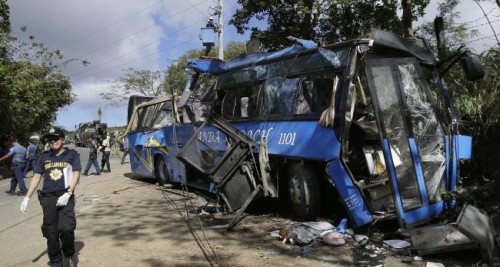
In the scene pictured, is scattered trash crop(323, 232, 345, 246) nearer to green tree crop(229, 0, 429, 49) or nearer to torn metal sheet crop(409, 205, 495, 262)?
torn metal sheet crop(409, 205, 495, 262)

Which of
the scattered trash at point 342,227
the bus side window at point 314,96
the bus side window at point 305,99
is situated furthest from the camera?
the bus side window at point 305,99

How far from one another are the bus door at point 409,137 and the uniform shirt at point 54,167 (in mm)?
3712

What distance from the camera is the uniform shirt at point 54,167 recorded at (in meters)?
5.49

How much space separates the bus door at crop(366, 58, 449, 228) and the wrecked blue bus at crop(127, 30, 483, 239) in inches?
0.6

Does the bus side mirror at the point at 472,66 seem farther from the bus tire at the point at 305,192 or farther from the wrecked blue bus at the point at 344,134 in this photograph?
the bus tire at the point at 305,192

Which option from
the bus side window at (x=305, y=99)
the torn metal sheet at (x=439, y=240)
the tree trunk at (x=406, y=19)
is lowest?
the torn metal sheet at (x=439, y=240)

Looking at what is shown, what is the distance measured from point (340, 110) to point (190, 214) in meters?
3.69

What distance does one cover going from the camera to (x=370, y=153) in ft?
23.1

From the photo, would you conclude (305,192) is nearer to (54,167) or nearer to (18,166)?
(54,167)

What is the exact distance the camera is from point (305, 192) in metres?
7.46

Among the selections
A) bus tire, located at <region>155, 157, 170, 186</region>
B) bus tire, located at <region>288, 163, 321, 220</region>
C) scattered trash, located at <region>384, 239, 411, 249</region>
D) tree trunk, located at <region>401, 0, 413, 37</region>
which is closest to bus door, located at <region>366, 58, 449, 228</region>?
scattered trash, located at <region>384, 239, 411, 249</region>

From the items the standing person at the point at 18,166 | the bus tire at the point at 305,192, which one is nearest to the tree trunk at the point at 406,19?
the bus tire at the point at 305,192

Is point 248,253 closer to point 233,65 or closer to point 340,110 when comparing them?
point 340,110

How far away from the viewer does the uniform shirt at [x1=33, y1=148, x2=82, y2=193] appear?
5.49m
